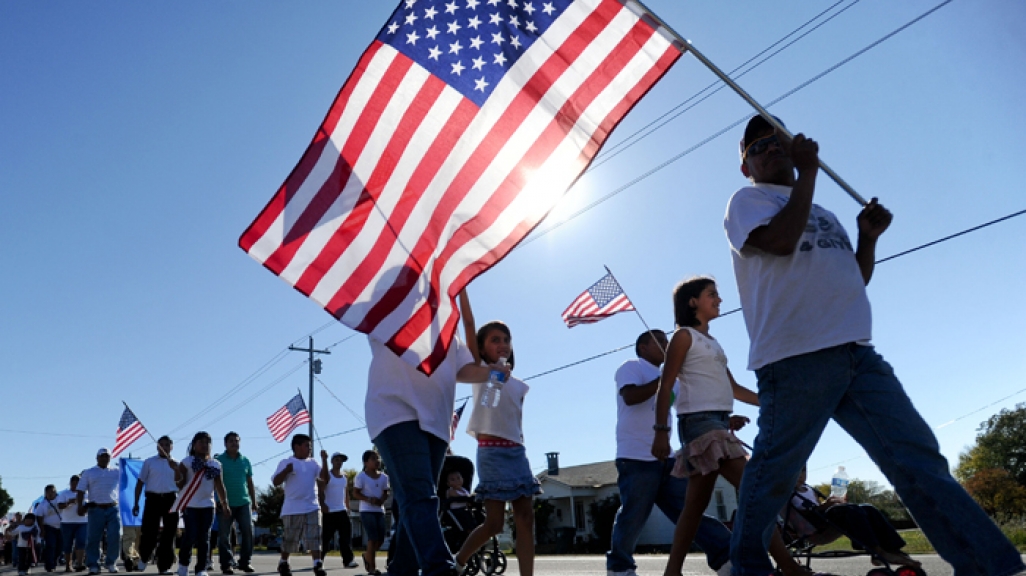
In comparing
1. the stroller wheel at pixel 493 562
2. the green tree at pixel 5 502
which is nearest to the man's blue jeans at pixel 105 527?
the stroller wheel at pixel 493 562

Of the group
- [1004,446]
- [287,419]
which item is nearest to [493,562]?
[287,419]

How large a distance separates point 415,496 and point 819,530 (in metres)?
2.32

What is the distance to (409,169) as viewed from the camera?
4586 mm

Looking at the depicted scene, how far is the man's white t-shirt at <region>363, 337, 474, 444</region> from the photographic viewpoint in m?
4.33

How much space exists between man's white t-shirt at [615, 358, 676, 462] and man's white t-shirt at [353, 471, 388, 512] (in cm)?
611

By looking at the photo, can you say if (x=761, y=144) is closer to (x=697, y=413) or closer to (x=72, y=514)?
(x=697, y=413)

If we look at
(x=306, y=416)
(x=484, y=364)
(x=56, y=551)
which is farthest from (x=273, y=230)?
(x=306, y=416)

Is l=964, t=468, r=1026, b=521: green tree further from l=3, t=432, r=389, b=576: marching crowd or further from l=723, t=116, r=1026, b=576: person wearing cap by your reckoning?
l=723, t=116, r=1026, b=576: person wearing cap

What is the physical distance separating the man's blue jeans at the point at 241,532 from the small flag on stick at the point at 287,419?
37.4ft

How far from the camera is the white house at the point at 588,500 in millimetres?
46062

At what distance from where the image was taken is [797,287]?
3.29 meters

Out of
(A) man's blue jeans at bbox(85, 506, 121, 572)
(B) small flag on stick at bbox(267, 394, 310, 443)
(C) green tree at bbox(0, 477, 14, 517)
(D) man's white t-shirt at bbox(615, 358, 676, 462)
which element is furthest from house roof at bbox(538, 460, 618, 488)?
(C) green tree at bbox(0, 477, 14, 517)

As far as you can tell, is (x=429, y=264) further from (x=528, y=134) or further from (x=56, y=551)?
(x=56, y=551)

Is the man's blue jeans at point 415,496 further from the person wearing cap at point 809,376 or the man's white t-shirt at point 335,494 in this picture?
the man's white t-shirt at point 335,494
